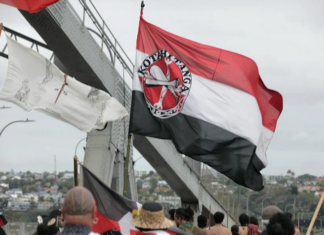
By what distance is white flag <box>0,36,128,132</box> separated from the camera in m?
13.0

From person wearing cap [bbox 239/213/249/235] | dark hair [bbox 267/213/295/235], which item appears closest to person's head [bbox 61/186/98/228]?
dark hair [bbox 267/213/295/235]

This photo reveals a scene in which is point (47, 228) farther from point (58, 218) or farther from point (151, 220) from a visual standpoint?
point (151, 220)

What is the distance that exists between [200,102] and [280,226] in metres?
6.15

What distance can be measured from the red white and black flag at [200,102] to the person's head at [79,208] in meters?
7.10

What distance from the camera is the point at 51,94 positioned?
13.6 meters

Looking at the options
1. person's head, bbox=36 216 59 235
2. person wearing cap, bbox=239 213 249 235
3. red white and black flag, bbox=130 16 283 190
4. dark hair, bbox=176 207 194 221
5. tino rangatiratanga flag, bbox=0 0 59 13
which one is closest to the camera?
person's head, bbox=36 216 59 235

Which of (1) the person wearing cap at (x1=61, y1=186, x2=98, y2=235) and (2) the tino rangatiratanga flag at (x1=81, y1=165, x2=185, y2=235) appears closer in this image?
(1) the person wearing cap at (x1=61, y1=186, x2=98, y2=235)

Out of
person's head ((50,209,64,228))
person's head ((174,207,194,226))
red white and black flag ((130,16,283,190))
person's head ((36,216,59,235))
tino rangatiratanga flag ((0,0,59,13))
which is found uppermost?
tino rangatiratanga flag ((0,0,59,13))

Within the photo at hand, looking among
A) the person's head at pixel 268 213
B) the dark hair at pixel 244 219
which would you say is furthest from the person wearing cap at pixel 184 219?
the dark hair at pixel 244 219

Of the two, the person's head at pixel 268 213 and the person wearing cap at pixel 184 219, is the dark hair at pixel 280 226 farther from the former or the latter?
the person wearing cap at pixel 184 219

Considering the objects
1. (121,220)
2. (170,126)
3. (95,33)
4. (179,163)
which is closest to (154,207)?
(121,220)

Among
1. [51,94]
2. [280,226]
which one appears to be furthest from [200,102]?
[280,226]

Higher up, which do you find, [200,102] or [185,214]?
[200,102]

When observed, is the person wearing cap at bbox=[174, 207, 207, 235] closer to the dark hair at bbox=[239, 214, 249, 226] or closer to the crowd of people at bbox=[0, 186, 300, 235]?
the crowd of people at bbox=[0, 186, 300, 235]
